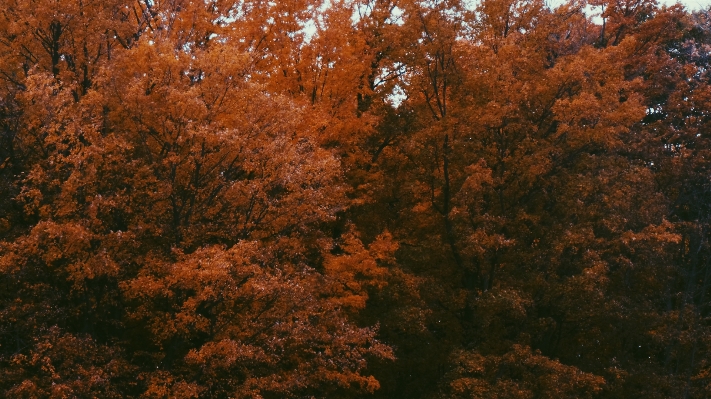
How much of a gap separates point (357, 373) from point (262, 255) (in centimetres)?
446

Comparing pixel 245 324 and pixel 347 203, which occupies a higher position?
pixel 347 203

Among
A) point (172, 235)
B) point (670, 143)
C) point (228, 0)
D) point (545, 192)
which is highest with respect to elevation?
point (228, 0)

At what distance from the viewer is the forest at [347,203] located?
19.3 meters

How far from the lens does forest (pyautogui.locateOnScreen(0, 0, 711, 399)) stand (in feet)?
63.3

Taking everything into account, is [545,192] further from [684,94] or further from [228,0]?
[228,0]

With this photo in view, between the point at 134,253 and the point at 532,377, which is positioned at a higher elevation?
the point at 134,253

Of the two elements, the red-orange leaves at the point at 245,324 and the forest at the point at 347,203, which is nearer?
the red-orange leaves at the point at 245,324

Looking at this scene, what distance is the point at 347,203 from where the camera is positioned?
2383cm

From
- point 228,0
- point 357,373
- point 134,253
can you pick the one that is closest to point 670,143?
point 357,373

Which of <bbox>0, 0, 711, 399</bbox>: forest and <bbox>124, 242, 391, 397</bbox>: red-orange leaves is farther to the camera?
<bbox>0, 0, 711, 399</bbox>: forest

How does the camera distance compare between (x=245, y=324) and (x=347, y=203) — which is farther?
(x=347, y=203)

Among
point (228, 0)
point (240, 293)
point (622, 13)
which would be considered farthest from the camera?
point (622, 13)

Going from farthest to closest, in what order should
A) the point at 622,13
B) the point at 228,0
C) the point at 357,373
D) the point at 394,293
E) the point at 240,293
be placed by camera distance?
the point at 622,13
the point at 228,0
the point at 394,293
the point at 357,373
the point at 240,293

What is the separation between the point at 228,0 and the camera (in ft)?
83.1
